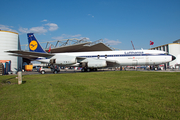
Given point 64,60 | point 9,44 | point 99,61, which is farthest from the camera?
point 9,44

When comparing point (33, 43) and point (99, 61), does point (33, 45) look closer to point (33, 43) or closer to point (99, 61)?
point (33, 43)

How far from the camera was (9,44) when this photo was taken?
4281 centimetres

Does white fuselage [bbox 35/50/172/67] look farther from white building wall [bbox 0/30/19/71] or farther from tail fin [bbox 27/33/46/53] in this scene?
white building wall [bbox 0/30/19/71]

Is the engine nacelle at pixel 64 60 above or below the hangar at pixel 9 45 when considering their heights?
below

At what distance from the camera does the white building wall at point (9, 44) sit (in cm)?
4194

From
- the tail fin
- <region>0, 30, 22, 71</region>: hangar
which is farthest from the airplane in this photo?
<region>0, 30, 22, 71</region>: hangar

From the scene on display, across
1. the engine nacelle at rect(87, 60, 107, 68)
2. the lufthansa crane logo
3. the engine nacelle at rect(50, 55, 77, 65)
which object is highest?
the lufthansa crane logo

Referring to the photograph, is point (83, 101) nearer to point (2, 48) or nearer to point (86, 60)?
point (86, 60)

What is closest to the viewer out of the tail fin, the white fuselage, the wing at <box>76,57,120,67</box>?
the wing at <box>76,57,120,67</box>

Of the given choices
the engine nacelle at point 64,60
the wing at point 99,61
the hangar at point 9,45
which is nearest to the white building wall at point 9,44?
the hangar at point 9,45

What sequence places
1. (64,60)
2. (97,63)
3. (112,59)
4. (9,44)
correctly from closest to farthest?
1. (97,63)
2. (64,60)
3. (112,59)
4. (9,44)

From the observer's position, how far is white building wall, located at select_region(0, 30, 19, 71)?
138ft

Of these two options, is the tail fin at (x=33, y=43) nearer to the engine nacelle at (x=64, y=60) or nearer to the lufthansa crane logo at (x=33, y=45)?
the lufthansa crane logo at (x=33, y=45)

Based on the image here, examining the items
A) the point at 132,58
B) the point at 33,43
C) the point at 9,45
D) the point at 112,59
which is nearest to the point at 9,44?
the point at 9,45
